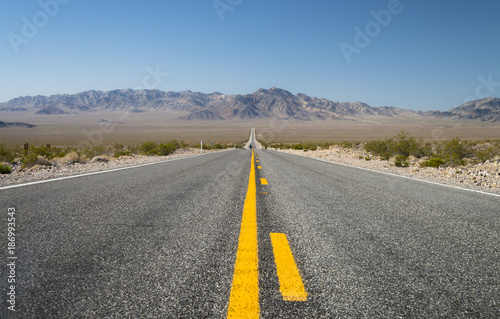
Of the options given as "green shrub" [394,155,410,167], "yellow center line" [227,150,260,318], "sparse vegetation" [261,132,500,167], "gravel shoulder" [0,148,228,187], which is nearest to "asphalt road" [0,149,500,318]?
"yellow center line" [227,150,260,318]

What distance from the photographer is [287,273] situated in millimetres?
1809

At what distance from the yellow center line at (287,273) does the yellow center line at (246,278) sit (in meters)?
0.15

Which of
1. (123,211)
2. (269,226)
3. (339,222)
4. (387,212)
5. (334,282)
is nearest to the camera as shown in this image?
(334,282)

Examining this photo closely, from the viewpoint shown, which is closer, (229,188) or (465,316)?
(465,316)

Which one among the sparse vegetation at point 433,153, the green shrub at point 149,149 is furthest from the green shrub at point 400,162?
the green shrub at point 149,149

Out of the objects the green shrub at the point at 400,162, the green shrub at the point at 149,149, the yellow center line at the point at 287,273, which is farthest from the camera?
the green shrub at the point at 149,149

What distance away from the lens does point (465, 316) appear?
1.45 m

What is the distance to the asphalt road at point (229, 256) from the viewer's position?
149cm

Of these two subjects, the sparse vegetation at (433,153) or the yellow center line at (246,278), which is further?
the sparse vegetation at (433,153)

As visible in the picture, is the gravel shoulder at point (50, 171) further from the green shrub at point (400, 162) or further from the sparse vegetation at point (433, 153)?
the sparse vegetation at point (433, 153)

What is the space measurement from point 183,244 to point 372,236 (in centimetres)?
179

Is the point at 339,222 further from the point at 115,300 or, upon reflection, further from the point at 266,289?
the point at 115,300

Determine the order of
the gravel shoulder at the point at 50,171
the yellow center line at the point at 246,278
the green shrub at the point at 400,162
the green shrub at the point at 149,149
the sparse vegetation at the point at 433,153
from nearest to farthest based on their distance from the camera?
the yellow center line at the point at 246,278 < the gravel shoulder at the point at 50,171 < the sparse vegetation at the point at 433,153 < the green shrub at the point at 400,162 < the green shrub at the point at 149,149

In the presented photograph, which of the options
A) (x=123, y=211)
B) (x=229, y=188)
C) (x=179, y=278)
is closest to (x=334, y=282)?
(x=179, y=278)
